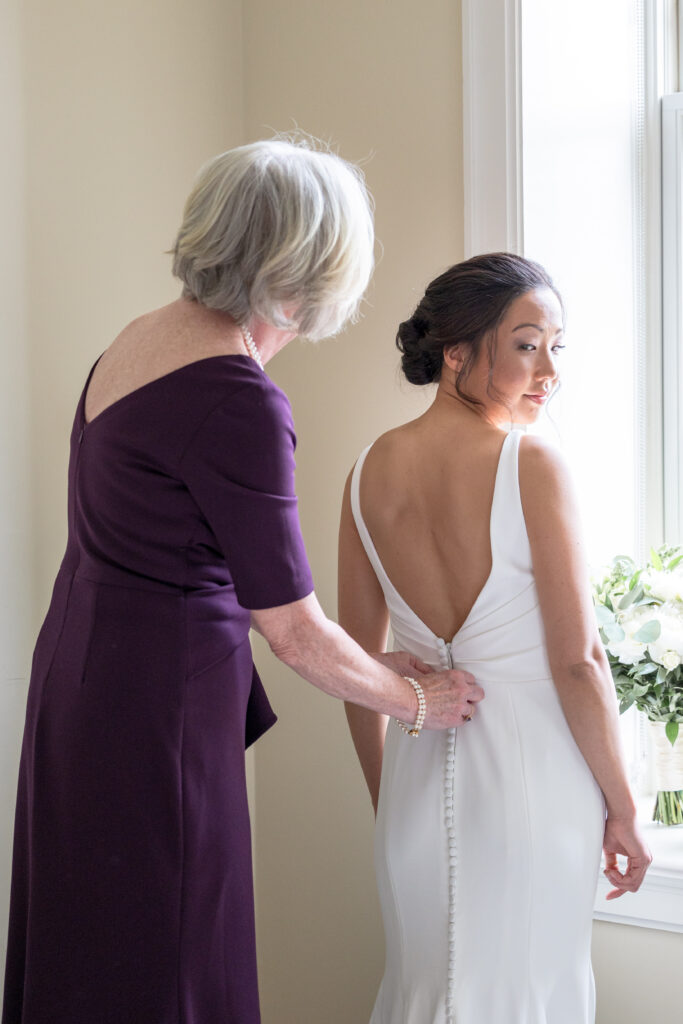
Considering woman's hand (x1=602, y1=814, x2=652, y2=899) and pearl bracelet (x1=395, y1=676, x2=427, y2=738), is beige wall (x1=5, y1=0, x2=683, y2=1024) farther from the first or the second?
pearl bracelet (x1=395, y1=676, x2=427, y2=738)

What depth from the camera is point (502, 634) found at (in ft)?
5.06

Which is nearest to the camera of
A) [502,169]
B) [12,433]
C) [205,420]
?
[205,420]

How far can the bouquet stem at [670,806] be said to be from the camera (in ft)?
7.13

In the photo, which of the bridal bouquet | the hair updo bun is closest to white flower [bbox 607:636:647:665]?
the bridal bouquet

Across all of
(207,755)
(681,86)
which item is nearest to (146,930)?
(207,755)

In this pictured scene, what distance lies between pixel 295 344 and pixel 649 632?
104cm

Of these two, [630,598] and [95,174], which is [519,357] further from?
[95,174]

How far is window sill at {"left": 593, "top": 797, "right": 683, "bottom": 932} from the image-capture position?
193 cm

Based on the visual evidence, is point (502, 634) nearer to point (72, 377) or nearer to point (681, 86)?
point (72, 377)

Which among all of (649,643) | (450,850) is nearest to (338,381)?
(649,643)

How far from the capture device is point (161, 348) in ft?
4.28

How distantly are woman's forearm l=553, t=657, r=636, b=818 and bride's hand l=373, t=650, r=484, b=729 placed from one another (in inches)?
5.3

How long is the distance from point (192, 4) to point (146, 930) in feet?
6.23

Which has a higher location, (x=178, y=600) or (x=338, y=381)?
(x=338, y=381)
